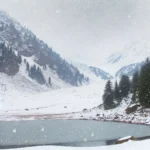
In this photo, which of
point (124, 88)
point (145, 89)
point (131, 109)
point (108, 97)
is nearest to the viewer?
point (145, 89)

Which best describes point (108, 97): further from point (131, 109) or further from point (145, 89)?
point (145, 89)

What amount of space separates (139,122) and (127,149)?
57.1 meters

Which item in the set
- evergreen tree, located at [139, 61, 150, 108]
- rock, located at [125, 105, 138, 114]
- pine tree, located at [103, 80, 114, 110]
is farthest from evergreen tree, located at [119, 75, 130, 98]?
evergreen tree, located at [139, 61, 150, 108]

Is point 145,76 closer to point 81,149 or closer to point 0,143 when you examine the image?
point 0,143

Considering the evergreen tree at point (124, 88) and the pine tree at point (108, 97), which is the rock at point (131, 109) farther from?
the evergreen tree at point (124, 88)

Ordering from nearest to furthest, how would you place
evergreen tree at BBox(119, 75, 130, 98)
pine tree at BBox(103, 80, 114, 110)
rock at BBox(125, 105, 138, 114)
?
rock at BBox(125, 105, 138, 114)
pine tree at BBox(103, 80, 114, 110)
evergreen tree at BBox(119, 75, 130, 98)

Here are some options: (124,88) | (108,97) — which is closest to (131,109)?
(108,97)

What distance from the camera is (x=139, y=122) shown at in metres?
66.1

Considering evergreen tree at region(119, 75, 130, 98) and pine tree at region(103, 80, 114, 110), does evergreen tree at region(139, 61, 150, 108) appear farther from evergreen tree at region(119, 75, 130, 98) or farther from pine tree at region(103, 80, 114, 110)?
evergreen tree at region(119, 75, 130, 98)

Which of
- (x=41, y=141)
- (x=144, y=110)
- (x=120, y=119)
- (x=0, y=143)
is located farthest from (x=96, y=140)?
(x=120, y=119)

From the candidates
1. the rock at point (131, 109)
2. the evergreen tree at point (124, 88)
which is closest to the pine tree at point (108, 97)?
the evergreen tree at point (124, 88)

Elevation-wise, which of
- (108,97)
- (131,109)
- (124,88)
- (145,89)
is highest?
(124,88)

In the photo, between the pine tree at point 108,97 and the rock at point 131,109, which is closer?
the rock at point 131,109

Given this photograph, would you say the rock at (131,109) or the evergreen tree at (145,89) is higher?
the evergreen tree at (145,89)
